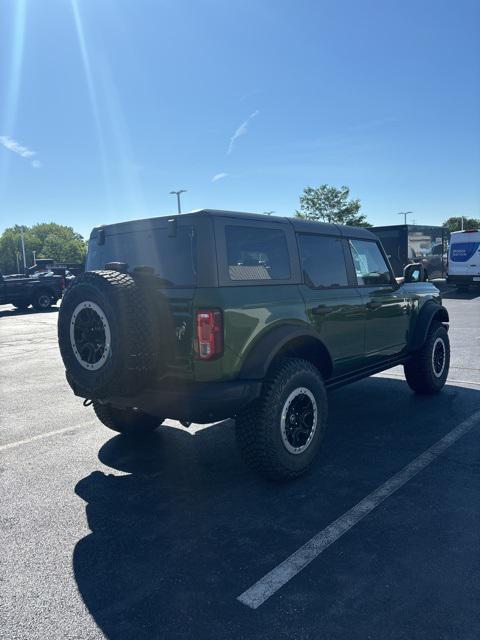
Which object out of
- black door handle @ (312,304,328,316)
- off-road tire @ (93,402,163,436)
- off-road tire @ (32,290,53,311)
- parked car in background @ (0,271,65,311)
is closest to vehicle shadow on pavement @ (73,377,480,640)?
off-road tire @ (93,402,163,436)

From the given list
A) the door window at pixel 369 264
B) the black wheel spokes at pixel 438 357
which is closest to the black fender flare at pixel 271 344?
the door window at pixel 369 264

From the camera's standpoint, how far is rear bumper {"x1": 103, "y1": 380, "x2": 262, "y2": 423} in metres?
3.19

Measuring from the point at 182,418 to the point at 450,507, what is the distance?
182 cm

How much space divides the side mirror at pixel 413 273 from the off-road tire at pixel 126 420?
3186mm

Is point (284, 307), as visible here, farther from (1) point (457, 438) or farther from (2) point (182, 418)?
(1) point (457, 438)

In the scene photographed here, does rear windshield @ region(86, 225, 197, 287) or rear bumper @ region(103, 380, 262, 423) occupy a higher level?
rear windshield @ region(86, 225, 197, 287)

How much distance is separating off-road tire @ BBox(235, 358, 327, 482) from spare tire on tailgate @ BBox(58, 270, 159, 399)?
79 cm

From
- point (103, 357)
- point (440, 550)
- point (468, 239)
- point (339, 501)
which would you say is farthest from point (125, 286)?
point (468, 239)

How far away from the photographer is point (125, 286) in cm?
322

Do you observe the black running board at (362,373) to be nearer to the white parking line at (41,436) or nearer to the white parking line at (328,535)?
the white parking line at (328,535)

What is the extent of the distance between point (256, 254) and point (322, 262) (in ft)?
2.99

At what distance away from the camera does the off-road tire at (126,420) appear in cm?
454

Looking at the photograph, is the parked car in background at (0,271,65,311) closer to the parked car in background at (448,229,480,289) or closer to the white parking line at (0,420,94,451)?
the white parking line at (0,420,94,451)

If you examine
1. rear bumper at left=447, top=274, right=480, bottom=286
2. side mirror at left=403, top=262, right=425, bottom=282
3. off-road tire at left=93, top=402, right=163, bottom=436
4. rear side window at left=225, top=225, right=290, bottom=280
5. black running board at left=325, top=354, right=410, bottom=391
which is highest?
rear side window at left=225, top=225, right=290, bottom=280
